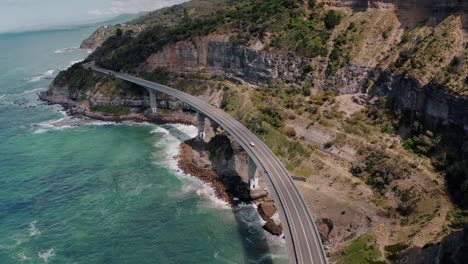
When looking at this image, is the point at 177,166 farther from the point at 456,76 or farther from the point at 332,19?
the point at 456,76

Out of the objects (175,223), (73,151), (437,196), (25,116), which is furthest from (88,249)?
(25,116)

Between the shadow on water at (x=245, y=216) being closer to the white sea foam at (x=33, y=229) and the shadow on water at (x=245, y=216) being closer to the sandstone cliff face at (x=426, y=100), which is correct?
the white sea foam at (x=33, y=229)

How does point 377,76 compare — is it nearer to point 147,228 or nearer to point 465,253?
point 465,253

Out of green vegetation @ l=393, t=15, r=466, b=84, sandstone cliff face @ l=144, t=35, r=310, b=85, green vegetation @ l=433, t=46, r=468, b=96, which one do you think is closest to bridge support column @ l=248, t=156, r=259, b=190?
green vegetation @ l=393, t=15, r=466, b=84

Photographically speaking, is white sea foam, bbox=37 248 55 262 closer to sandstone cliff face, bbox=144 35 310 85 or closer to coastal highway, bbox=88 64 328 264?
coastal highway, bbox=88 64 328 264

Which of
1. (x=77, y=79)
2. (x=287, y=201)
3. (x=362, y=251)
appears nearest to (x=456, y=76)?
(x=362, y=251)
